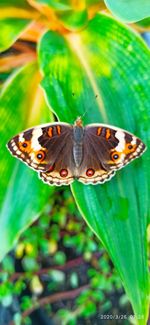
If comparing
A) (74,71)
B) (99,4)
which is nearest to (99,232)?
(74,71)

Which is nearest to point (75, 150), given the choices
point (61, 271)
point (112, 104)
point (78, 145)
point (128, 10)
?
point (78, 145)

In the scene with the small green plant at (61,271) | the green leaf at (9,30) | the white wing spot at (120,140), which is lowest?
the small green plant at (61,271)

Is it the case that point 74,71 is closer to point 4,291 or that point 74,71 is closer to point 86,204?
point 86,204

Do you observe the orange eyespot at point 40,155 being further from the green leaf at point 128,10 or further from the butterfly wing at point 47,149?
the green leaf at point 128,10

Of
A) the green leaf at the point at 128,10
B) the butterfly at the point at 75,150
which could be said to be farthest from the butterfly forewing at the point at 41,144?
the green leaf at the point at 128,10

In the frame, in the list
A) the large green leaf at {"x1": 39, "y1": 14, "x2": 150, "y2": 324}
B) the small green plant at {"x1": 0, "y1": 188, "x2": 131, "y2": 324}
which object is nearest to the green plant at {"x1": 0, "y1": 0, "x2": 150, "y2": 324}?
the large green leaf at {"x1": 39, "y1": 14, "x2": 150, "y2": 324}

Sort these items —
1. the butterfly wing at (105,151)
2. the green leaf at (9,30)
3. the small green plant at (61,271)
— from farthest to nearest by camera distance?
the small green plant at (61,271) → the green leaf at (9,30) → the butterfly wing at (105,151)

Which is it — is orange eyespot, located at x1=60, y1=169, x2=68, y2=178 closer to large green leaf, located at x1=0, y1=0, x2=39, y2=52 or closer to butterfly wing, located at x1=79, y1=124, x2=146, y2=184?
butterfly wing, located at x1=79, y1=124, x2=146, y2=184
